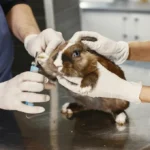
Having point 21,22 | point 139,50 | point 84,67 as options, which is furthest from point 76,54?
point 21,22

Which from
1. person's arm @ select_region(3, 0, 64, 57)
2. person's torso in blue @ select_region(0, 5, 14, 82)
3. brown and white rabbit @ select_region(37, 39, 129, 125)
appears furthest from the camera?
person's torso in blue @ select_region(0, 5, 14, 82)

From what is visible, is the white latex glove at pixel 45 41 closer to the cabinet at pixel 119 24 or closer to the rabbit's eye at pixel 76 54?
the rabbit's eye at pixel 76 54

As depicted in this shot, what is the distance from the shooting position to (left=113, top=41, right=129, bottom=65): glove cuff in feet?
3.29

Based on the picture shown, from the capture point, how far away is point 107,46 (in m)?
0.94

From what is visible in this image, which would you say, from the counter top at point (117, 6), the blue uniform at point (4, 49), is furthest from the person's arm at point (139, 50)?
the counter top at point (117, 6)

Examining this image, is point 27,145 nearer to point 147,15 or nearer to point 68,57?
point 68,57

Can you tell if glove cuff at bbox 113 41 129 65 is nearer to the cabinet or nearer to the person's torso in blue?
the person's torso in blue

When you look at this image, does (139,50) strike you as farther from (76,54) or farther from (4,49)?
(4,49)

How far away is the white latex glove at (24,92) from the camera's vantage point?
85 centimetres

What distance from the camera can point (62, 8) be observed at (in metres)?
2.23

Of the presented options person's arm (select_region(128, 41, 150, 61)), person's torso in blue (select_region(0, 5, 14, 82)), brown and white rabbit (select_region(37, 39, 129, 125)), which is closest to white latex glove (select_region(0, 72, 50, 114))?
brown and white rabbit (select_region(37, 39, 129, 125))

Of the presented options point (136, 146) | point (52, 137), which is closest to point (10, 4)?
point (52, 137)

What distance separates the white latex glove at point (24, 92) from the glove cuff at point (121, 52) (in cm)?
25

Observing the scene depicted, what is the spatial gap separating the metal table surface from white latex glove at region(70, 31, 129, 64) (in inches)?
6.5
